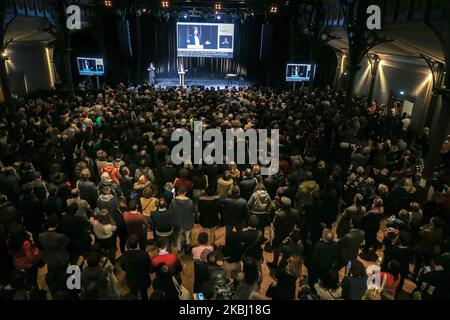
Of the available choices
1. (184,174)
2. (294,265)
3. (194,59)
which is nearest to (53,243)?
(184,174)

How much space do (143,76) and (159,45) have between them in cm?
424

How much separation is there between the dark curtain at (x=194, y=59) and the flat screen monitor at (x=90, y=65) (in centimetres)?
687

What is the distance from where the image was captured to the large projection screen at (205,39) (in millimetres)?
24672

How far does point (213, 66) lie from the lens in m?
28.9

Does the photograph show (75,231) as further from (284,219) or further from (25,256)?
(284,219)

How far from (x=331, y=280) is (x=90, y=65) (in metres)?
17.3

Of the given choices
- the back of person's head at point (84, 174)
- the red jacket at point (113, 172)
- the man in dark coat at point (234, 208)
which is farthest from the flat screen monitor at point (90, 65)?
the man in dark coat at point (234, 208)

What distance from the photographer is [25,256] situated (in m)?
4.91

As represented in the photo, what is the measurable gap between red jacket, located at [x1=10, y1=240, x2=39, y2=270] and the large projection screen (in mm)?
21844

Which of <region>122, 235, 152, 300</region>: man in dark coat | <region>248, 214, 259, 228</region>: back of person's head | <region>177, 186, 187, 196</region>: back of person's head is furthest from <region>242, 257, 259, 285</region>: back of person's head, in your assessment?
<region>177, 186, 187, 196</region>: back of person's head

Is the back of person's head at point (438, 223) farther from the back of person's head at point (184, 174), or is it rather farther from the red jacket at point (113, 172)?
the red jacket at point (113, 172)
